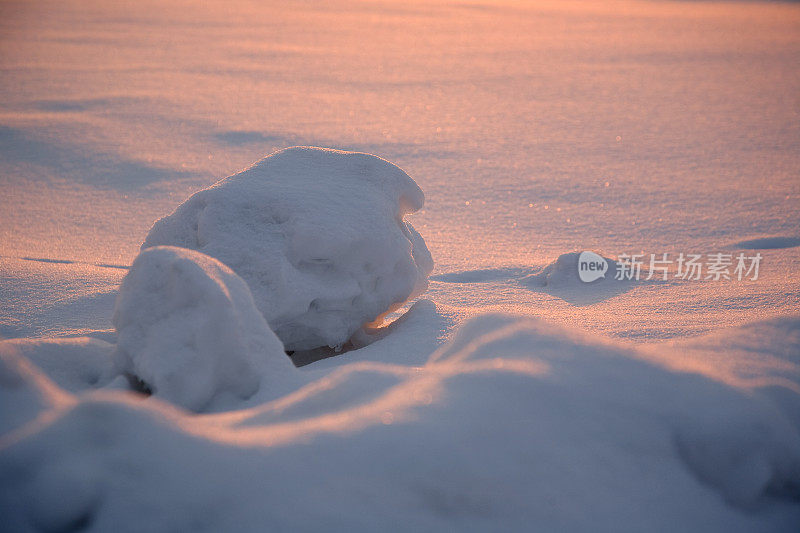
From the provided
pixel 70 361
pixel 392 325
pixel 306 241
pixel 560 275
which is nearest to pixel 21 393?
pixel 70 361

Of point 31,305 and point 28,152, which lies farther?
point 28,152

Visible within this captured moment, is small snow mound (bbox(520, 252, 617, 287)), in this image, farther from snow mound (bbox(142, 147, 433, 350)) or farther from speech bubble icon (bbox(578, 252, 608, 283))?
snow mound (bbox(142, 147, 433, 350))

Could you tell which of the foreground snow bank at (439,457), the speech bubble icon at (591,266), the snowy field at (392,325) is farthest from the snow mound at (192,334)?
the speech bubble icon at (591,266)

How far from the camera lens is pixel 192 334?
1427 mm

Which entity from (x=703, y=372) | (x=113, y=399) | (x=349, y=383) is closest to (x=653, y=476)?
(x=703, y=372)

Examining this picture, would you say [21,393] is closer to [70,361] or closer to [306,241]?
[70,361]

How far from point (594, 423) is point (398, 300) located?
1.05 m

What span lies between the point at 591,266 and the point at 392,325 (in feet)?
3.71

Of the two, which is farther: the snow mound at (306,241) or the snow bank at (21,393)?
the snow mound at (306,241)

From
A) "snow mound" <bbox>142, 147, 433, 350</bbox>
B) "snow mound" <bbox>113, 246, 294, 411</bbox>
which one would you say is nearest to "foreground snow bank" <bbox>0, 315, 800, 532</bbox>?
"snow mound" <bbox>113, 246, 294, 411</bbox>

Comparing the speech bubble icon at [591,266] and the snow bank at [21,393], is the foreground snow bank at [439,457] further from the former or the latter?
the speech bubble icon at [591,266]

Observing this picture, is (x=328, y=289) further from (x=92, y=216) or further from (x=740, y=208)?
(x=740, y=208)

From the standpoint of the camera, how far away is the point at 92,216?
361 cm

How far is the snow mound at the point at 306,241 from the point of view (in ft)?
6.08
